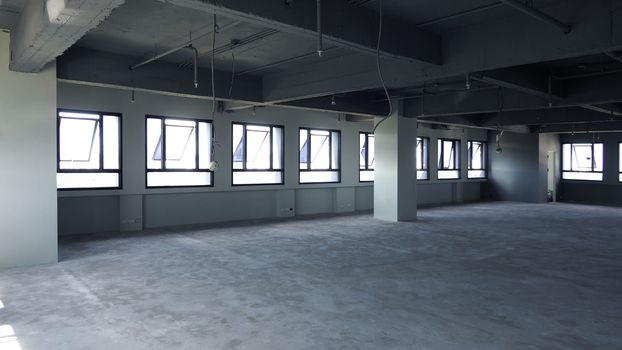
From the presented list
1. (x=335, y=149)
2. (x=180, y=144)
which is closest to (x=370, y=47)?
(x=180, y=144)

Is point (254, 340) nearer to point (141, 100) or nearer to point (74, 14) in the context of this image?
point (74, 14)

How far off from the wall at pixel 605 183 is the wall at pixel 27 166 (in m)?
14.9

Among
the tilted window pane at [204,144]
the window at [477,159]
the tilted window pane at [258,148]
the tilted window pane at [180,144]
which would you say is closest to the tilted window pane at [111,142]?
the tilted window pane at [180,144]

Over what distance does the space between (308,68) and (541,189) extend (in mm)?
11158

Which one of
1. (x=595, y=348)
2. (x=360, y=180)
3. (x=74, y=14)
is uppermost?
(x=74, y=14)

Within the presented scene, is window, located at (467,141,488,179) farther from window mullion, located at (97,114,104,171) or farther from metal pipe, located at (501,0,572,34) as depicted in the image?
window mullion, located at (97,114,104,171)

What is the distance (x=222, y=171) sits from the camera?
9445 millimetres

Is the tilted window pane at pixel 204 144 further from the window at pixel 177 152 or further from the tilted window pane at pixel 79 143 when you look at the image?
the tilted window pane at pixel 79 143

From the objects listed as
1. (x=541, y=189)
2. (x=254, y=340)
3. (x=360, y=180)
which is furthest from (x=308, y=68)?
(x=541, y=189)

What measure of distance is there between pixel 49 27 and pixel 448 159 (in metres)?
13.1

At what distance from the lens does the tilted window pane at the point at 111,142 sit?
26.1ft

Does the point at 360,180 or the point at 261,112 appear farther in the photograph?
the point at 360,180

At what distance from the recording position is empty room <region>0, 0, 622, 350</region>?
3520mm

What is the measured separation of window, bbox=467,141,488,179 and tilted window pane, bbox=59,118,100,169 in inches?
470
